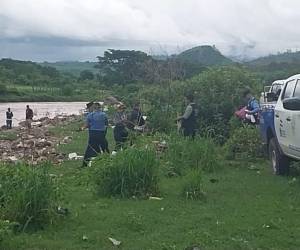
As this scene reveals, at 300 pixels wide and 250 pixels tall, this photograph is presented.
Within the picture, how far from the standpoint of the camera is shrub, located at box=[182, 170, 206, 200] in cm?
888

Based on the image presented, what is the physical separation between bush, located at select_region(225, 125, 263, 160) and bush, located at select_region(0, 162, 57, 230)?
7.31 m

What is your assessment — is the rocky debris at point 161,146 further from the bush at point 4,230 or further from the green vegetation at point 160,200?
the bush at point 4,230

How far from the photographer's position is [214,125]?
54.3 feet

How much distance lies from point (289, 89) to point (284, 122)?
706mm

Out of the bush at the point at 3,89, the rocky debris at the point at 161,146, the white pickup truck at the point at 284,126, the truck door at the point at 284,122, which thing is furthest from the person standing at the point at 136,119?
the bush at the point at 3,89

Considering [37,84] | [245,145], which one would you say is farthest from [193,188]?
[37,84]

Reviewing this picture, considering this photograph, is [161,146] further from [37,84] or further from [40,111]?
[37,84]

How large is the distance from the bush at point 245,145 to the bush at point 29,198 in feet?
24.0

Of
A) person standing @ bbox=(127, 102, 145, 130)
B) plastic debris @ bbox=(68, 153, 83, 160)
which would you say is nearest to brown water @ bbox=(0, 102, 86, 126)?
plastic debris @ bbox=(68, 153, 83, 160)

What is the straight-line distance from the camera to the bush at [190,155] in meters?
11.3

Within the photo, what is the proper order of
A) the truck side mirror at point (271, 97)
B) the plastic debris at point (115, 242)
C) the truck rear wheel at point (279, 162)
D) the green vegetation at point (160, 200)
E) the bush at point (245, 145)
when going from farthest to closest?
the truck side mirror at point (271, 97)
the bush at point (245, 145)
the truck rear wheel at point (279, 162)
the green vegetation at point (160, 200)
the plastic debris at point (115, 242)

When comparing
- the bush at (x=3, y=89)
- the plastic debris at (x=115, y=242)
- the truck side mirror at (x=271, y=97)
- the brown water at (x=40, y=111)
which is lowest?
the brown water at (x=40, y=111)

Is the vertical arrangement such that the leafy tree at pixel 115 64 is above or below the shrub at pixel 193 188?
above

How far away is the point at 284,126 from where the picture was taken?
10.3 m
